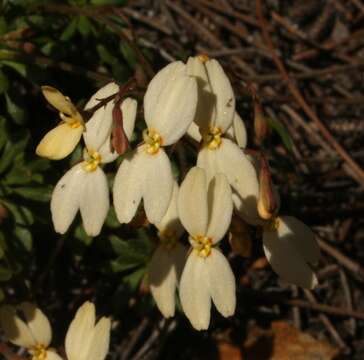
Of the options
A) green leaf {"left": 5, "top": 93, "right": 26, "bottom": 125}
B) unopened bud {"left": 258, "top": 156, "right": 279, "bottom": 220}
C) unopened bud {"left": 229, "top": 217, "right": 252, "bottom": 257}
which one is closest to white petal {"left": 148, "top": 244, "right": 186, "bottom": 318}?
unopened bud {"left": 229, "top": 217, "right": 252, "bottom": 257}

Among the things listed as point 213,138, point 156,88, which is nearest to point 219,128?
point 213,138

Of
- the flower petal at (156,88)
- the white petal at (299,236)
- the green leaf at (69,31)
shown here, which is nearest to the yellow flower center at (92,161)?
the flower petal at (156,88)

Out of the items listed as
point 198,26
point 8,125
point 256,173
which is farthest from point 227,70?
point 198,26

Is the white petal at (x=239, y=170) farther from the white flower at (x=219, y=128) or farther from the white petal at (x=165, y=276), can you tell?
the white petal at (x=165, y=276)

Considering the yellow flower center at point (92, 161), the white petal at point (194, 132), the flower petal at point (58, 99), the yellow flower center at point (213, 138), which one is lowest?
the yellow flower center at point (92, 161)

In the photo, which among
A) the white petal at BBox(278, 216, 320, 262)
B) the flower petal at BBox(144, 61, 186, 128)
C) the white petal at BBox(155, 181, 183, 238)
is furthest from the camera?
the white petal at BBox(155, 181, 183, 238)

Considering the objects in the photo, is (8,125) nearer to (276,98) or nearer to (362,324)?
(276,98)

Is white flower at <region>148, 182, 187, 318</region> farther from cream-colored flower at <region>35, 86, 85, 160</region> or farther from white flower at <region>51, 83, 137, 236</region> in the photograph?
cream-colored flower at <region>35, 86, 85, 160</region>
